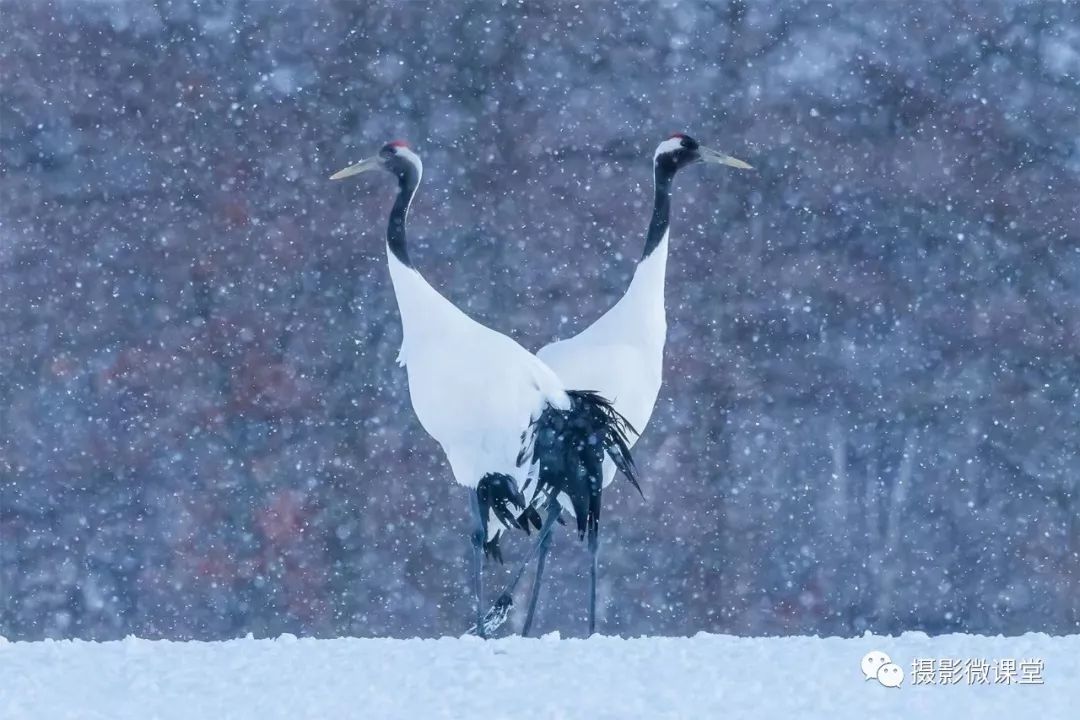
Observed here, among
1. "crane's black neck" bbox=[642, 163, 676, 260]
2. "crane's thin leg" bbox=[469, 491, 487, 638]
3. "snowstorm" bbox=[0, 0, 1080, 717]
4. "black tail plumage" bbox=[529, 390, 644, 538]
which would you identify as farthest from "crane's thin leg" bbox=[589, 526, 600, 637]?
"snowstorm" bbox=[0, 0, 1080, 717]

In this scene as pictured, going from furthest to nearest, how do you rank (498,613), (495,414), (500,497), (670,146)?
(670,146) → (498,613) → (500,497) → (495,414)

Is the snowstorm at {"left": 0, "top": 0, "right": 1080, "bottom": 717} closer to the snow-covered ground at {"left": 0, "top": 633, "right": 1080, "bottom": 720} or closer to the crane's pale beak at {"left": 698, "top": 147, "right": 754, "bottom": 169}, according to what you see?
the crane's pale beak at {"left": 698, "top": 147, "right": 754, "bottom": 169}

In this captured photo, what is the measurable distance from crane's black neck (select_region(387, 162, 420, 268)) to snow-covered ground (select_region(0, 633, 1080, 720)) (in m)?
1.19

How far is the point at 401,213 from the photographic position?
4.54 metres

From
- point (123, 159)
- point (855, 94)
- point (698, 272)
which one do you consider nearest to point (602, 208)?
point (698, 272)

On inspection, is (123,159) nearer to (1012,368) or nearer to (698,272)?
(698,272)

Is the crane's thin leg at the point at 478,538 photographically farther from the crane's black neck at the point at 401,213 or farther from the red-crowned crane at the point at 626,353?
the crane's black neck at the point at 401,213

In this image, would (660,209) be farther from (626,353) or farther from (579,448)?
(579,448)

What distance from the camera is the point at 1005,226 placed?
6227 millimetres

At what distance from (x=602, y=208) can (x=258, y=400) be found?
169cm

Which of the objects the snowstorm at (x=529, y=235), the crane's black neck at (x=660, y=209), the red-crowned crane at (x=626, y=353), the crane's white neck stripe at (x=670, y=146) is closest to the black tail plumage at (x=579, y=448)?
the red-crowned crane at (x=626, y=353)

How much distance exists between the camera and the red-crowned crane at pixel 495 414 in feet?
14.1

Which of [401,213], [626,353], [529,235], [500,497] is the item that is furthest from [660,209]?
[529,235]

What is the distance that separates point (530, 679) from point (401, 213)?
165cm
